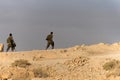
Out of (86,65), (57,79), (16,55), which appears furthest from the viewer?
(16,55)

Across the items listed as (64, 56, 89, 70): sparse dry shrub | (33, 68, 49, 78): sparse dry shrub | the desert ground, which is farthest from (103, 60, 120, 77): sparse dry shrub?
(33, 68, 49, 78): sparse dry shrub

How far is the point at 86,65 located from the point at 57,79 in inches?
144

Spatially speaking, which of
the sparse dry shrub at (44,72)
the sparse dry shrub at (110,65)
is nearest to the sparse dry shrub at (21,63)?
the sparse dry shrub at (44,72)

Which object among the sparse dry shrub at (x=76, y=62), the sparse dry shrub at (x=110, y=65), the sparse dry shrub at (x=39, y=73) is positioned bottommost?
the sparse dry shrub at (x=39, y=73)

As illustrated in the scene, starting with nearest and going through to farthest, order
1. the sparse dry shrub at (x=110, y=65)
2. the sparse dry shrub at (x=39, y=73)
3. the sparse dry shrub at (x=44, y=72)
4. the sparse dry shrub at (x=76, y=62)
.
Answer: the sparse dry shrub at (x=39, y=73) → the sparse dry shrub at (x=44, y=72) → the sparse dry shrub at (x=110, y=65) → the sparse dry shrub at (x=76, y=62)

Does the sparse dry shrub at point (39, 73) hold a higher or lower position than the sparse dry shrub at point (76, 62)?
lower

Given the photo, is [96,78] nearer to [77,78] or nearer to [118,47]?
[77,78]

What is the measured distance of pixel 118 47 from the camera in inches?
1411

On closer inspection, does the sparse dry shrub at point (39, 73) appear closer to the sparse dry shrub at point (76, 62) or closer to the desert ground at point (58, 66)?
the desert ground at point (58, 66)

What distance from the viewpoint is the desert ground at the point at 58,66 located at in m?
24.9

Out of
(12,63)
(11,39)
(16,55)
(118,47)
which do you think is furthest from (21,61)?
(118,47)

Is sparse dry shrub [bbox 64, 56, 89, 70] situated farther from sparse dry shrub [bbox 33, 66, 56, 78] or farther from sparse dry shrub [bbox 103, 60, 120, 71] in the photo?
sparse dry shrub [bbox 103, 60, 120, 71]

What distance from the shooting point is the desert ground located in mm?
24941

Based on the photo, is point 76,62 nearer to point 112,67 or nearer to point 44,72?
point 112,67
